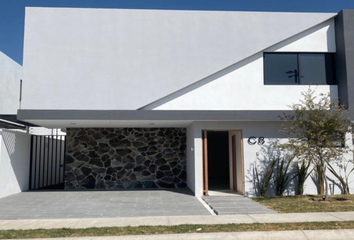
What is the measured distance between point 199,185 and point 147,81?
13.9 feet

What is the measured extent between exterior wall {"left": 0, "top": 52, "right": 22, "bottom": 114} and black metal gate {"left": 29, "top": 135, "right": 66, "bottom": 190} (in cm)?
443

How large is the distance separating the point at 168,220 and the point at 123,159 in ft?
23.7

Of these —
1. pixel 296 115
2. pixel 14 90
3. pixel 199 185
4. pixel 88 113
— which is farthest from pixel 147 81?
pixel 14 90

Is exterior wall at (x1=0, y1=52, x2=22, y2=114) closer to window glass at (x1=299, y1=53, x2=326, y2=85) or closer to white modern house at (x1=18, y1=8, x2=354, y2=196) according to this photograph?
white modern house at (x1=18, y1=8, x2=354, y2=196)

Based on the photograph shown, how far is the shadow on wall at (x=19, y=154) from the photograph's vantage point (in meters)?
13.3

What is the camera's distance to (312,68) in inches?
529

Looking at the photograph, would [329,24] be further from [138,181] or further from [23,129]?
[23,129]

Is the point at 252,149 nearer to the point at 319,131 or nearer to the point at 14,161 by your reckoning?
the point at 319,131

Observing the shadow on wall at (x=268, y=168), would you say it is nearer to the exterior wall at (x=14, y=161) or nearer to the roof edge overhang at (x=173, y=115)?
the roof edge overhang at (x=173, y=115)

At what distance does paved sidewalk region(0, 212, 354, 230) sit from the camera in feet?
26.7

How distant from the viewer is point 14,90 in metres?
21.7

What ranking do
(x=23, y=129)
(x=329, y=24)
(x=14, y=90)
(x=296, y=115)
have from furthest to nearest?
(x=14, y=90)
(x=23, y=129)
(x=329, y=24)
(x=296, y=115)

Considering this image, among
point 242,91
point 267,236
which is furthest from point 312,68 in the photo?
point 267,236

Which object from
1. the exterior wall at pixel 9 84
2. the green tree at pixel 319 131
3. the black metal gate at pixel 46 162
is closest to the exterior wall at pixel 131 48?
the green tree at pixel 319 131
